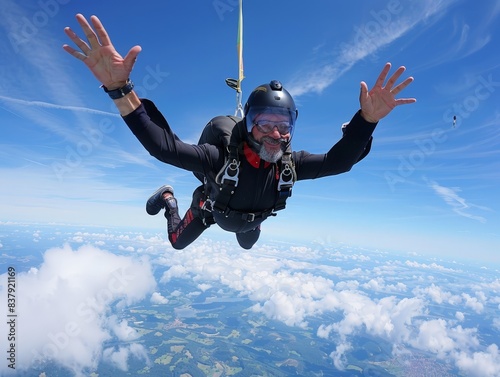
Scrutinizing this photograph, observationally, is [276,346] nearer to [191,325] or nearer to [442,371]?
[191,325]

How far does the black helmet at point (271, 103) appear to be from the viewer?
271 centimetres

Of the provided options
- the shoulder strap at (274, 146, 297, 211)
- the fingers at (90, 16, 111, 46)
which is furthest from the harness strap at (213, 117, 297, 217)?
the fingers at (90, 16, 111, 46)

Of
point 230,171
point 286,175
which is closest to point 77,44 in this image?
point 230,171

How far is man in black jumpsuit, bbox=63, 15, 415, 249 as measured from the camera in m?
A: 1.96

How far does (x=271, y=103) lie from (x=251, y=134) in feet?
1.22

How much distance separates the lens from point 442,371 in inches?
5684

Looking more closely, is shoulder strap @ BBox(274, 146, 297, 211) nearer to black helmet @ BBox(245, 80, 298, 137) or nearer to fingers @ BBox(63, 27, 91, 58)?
black helmet @ BBox(245, 80, 298, 137)

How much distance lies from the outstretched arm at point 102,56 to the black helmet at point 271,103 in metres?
1.20

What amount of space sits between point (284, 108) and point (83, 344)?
202 meters

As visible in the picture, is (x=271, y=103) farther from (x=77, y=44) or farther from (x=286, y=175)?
(x=77, y=44)

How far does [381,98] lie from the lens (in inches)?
101

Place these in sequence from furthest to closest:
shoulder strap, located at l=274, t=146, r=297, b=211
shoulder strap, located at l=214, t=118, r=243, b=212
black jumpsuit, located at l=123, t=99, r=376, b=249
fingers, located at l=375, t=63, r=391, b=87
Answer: shoulder strap, located at l=274, t=146, r=297, b=211 < shoulder strap, located at l=214, t=118, r=243, b=212 < fingers, located at l=375, t=63, r=391, b=87 < black jumpsuit, located at l=123, t=99, r=376, b=249

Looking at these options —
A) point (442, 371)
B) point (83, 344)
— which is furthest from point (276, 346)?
point (83, 344)

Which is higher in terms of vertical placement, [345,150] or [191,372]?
[345,150]
